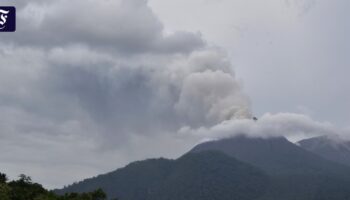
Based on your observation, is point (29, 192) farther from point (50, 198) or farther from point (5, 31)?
point (5, 31)

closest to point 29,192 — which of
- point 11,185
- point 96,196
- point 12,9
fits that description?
point 11,185

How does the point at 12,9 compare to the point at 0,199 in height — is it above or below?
above

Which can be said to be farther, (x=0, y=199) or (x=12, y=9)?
(x=0, y=199)

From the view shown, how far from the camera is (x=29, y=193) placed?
8794cm

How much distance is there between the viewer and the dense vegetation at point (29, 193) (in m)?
81.6

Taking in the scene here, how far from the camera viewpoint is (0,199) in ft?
248

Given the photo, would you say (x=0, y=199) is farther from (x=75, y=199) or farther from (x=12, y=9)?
(x=12, y=9)

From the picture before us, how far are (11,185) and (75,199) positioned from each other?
→ 12793 millimetres

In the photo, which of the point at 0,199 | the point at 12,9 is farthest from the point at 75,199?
the point at 12,9

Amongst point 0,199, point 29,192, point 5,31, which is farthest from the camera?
point 29,192

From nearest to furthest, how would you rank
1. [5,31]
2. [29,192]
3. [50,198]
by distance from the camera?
[5,31], [50,198], [29,192]

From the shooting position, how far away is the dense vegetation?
268 ft

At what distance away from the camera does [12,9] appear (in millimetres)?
41781

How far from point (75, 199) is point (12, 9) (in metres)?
48.1
